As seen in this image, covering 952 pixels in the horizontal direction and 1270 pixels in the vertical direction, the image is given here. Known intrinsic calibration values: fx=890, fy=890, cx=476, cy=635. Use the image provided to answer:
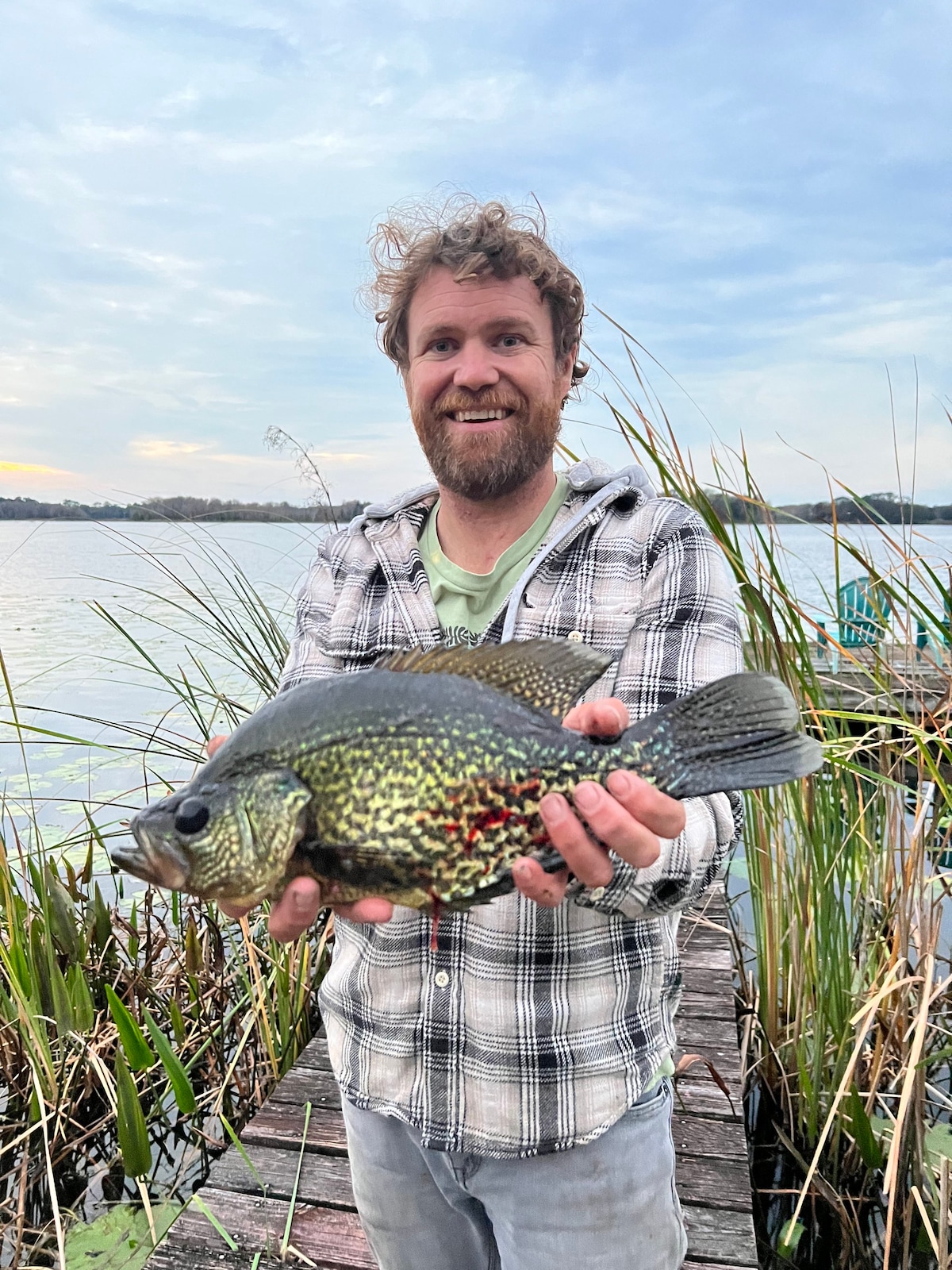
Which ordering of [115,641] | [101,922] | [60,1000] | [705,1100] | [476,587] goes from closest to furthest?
[476,587] → [705,1100] → [60,1000] → [101,922] → [115,641]

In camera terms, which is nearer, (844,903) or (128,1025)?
(128,1025)

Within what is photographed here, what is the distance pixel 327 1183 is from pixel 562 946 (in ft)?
5.28

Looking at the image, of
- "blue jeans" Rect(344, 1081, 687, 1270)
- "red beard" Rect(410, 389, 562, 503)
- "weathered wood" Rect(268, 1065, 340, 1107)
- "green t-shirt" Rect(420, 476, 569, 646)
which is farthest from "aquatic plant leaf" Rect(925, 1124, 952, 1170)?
"red beard" Rect(410, 389, 562, 503)

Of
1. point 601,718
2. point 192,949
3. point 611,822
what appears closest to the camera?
A: point 611,822

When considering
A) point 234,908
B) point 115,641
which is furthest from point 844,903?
point 115,641

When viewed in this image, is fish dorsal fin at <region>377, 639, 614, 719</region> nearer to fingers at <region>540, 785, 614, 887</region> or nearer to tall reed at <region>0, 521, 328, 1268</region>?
fingers at <region>540, 785, 614, 887</region>

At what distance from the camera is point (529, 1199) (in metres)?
1.87

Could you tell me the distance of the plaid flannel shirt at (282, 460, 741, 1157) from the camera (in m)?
1.83

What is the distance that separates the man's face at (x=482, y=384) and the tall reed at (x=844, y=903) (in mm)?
800

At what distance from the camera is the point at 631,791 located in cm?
158

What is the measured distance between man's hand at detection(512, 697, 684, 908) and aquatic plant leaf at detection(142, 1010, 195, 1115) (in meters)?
1.72

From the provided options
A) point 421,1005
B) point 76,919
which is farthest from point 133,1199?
point 421,1005

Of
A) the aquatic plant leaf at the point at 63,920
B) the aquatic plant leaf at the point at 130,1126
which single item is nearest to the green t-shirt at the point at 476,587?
the aquatic plant leaf at the point at 130,1126

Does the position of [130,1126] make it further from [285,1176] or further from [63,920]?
[63,920]
